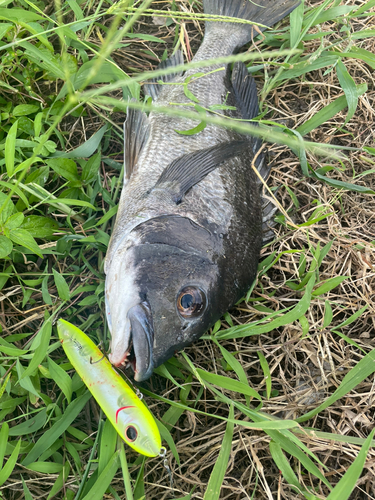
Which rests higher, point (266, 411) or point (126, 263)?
point (126, 263)

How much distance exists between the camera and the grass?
221 centimetres

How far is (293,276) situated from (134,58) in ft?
7.44

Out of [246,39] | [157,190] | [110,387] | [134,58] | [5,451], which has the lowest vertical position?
[5,451]

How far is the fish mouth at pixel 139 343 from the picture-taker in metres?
1.94

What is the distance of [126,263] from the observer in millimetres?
2168

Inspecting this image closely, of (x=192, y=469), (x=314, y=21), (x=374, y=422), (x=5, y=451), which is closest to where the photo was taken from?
(x=5, y=451)

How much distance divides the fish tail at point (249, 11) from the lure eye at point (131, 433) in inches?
116

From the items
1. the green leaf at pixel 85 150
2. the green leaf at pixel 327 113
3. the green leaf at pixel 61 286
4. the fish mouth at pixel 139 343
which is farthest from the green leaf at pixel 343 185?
the green leaf at pixel 61 286

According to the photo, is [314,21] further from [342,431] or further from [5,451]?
[5,451]

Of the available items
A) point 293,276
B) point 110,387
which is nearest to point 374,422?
point 293,276

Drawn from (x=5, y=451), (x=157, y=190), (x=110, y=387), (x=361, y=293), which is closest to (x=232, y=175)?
(x=157, y=190)

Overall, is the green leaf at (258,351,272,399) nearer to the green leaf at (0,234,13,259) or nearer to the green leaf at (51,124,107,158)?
the green leaf at (0,234,13,259)

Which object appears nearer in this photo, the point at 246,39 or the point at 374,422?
the point at 374,422

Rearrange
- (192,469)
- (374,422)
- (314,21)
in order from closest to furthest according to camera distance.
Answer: (192,469)
(374,422)
(314,21)
